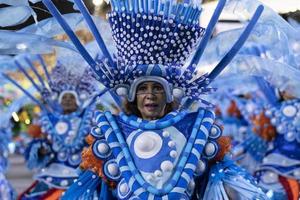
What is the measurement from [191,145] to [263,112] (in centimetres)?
528

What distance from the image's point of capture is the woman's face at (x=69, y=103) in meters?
9.08

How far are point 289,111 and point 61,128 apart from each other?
236 cm

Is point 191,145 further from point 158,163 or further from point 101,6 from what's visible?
point 101,6

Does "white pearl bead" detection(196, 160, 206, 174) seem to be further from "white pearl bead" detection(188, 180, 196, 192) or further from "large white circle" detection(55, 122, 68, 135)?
"large white circle" detection(55, 122, 68, 135)

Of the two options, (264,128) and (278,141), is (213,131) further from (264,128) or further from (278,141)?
(264,128)

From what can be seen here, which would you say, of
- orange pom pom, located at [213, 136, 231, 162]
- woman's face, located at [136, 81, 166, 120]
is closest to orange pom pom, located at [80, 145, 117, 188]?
woman's face, located at [136, 81, 166, 120]

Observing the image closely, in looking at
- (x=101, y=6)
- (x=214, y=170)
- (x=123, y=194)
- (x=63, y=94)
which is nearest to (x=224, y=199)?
(x=214, y=170)

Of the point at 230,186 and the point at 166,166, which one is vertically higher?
the point at 166,166

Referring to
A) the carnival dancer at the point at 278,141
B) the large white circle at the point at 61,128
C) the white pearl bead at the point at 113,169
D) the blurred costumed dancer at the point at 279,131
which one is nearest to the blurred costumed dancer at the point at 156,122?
the white pearl bead at the point at 113,169

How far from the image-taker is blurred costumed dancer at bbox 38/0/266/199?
424 cm

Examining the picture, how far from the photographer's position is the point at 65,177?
28.6 ft

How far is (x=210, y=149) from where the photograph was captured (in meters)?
4.30

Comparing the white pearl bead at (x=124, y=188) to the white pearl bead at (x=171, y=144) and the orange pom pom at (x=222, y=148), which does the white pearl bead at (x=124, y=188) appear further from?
the orange pom pom at (x=222, y=148)

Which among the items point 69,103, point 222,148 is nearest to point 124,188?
point 222,148
